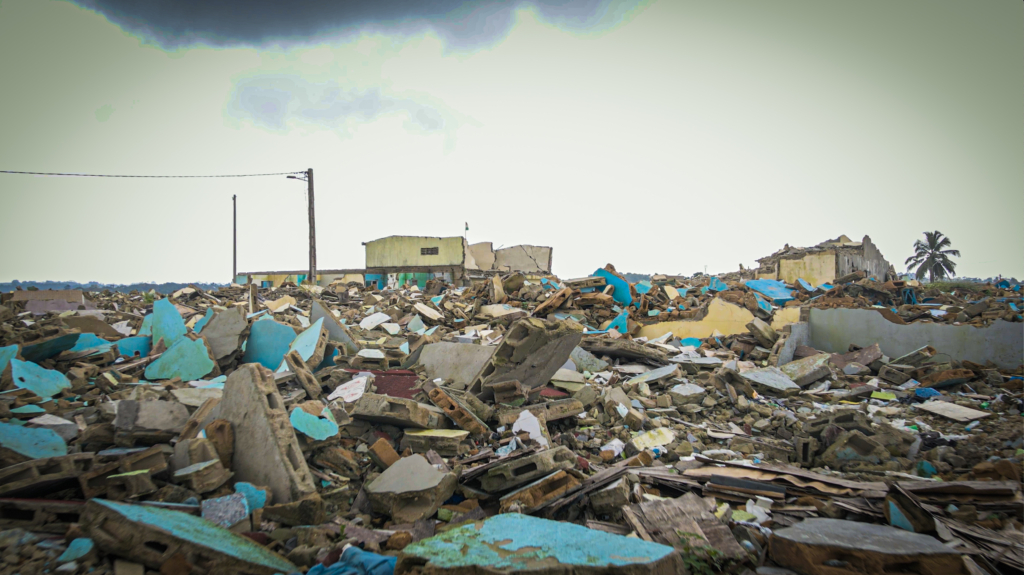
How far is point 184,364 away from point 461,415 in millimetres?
4145

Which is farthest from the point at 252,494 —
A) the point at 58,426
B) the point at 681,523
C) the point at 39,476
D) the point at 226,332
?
the point at 226,332

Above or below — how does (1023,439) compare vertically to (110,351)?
below

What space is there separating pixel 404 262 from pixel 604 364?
2089 centimetres

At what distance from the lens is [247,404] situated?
3.52 metres

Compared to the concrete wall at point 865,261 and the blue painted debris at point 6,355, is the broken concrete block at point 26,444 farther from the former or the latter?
the concrete wall at point 865,261

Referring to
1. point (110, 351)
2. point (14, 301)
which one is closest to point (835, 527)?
point (110, 351)

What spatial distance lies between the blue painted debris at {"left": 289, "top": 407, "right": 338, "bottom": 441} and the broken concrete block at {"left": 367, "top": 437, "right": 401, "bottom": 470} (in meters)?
0.44

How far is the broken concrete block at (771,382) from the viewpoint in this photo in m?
6.90

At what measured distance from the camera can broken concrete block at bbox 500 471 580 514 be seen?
3334 millimetres

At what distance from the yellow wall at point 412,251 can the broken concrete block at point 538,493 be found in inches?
Result: 914

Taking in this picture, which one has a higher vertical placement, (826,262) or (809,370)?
(826,262)

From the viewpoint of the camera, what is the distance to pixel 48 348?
5.78 m

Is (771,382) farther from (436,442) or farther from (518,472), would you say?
(436,442)

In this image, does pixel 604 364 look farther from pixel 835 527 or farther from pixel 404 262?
pixel 404 262
